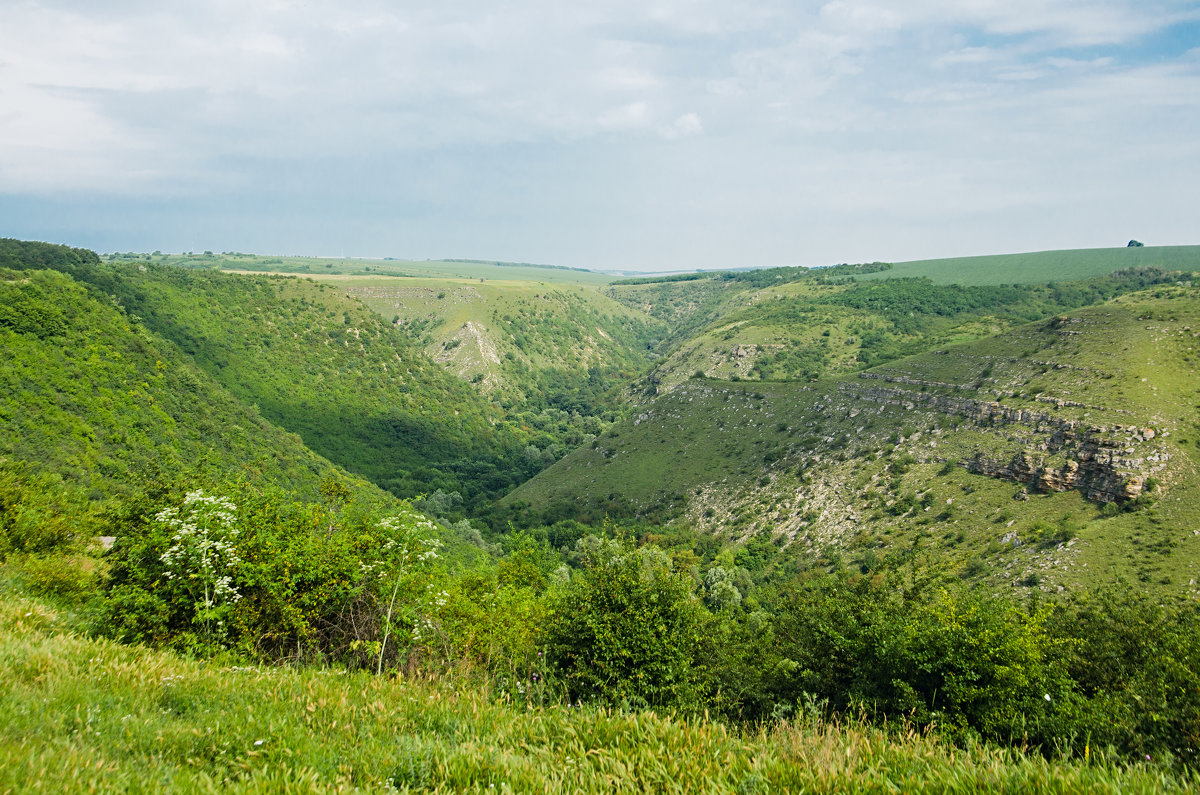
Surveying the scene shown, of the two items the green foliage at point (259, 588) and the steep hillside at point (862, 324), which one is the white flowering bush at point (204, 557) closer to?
the green foliage at point (259, 588)

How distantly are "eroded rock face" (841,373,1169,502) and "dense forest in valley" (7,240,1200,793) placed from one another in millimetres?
252

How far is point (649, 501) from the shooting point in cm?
7025

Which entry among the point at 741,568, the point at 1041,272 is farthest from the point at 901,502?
the point at 1041,272

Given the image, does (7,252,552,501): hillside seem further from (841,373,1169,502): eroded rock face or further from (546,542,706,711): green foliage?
(546,542,706,711): green foliage

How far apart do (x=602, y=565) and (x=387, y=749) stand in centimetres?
1011

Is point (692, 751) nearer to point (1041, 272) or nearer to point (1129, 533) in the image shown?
point (1129, 533)

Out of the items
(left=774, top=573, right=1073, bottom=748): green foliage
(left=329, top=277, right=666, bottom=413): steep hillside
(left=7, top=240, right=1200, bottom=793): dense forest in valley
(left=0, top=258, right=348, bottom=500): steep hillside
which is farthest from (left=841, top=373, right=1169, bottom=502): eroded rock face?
(left=329, top=277, right=666, bottom=413): steep hillside

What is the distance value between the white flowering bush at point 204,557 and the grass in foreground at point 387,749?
9.30 feet

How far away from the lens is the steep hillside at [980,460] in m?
38.2

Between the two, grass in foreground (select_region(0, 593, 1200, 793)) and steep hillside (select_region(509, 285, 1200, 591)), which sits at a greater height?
grass in foreground (select_region(0, 593, 1200, 793))

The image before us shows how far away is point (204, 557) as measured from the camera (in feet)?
31.9

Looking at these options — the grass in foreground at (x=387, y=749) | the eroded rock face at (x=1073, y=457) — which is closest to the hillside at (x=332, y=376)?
the eroded rock face at (x=1073, y=457)

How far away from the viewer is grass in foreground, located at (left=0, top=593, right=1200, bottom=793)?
171 inches

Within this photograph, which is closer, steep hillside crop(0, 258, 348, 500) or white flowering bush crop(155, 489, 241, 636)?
white flowering bush crop(155, 489, 241, 636)
